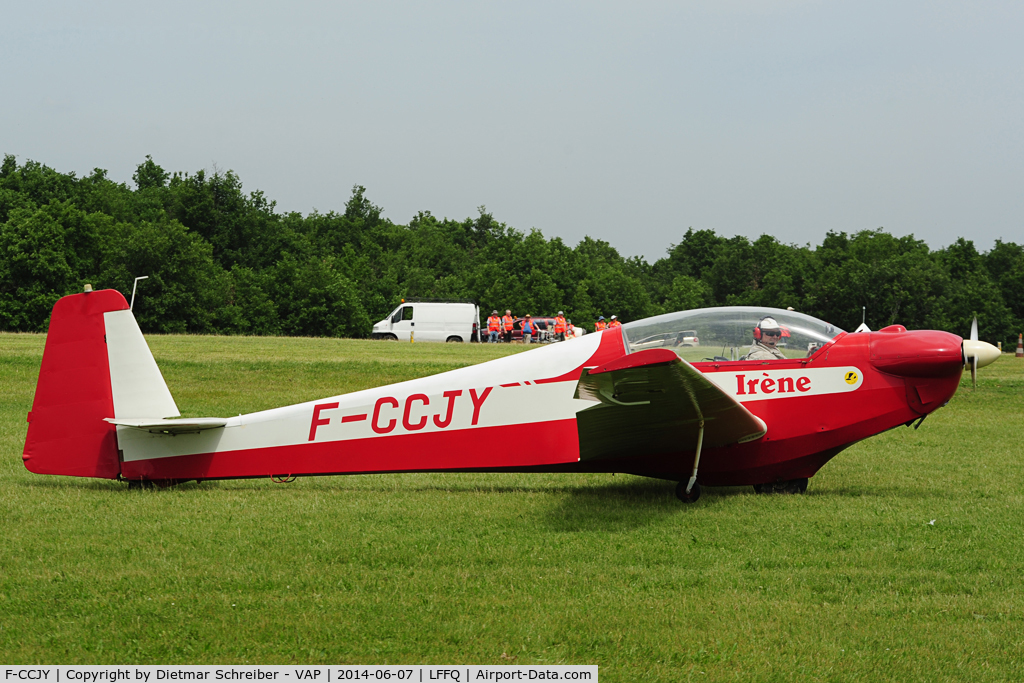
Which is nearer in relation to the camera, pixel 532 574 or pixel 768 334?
pixel 532 574

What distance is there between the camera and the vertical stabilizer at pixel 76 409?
26.4 ft

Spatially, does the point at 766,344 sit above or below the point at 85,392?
above

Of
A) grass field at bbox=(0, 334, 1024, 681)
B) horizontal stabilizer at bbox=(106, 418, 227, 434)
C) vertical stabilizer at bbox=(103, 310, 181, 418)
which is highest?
vertical stabilizer at bbox=(103, 310, 181, 418)

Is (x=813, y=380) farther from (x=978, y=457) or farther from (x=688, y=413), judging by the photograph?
(x=978, y=457)

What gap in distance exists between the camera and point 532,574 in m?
5.62

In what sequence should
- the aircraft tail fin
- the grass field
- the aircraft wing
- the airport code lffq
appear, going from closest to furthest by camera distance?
the airport code lffq, the grass field, the aircraft wing, the aircraft tail fin

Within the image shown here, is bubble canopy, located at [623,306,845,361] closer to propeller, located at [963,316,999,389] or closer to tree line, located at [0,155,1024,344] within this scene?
propeller, located at [963,316,999,389]

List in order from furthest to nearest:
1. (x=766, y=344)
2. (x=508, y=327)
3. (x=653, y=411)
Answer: (x=508, y=327) < (x=766, y=344) < (x=653, y=411)

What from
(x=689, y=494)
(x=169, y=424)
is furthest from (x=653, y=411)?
(x=169, y=424)

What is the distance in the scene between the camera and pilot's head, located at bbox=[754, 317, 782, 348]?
25.6 feet

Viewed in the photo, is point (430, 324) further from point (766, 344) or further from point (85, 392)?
point (766, 344)

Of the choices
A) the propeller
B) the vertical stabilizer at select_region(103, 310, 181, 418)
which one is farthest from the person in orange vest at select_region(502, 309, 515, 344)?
the propeller

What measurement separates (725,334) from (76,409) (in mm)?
6105

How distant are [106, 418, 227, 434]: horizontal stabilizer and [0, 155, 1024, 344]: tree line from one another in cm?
4565
